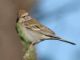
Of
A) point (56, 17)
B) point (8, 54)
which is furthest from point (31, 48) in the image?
point (56, 17)

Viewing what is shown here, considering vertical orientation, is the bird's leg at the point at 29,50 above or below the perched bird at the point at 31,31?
below

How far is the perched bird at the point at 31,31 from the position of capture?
1.69ft

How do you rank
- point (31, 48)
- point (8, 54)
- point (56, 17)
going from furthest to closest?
1. point (56, 17)
2. point (8, 54)
3. point (31, 48)

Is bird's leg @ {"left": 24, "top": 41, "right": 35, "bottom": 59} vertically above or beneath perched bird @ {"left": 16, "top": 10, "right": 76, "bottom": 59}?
beneath

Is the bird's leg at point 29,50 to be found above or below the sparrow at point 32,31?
below

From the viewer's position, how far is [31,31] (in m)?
0.53

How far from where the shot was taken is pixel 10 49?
3.70ft

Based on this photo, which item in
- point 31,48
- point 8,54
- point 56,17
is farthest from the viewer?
point 56,17

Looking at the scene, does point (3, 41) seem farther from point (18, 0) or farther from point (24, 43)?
A: point (24, 43)

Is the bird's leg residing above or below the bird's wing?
below

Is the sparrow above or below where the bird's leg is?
above

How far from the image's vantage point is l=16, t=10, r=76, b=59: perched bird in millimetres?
515

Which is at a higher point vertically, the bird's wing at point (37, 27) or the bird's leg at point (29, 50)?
the bird's wing at point (37, 27)

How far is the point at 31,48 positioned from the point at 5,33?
0.64 meters
